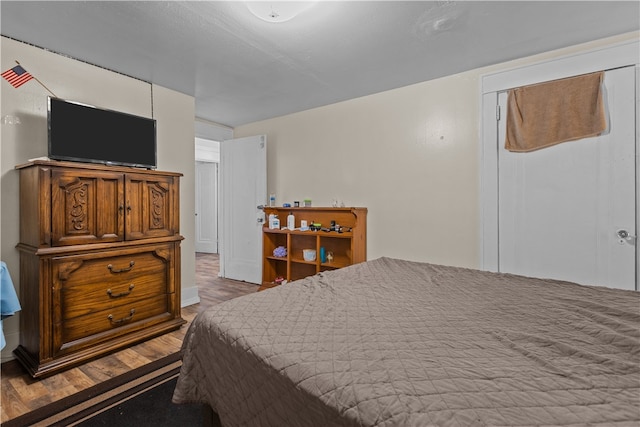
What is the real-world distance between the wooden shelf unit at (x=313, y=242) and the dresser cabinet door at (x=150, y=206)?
1447 mm

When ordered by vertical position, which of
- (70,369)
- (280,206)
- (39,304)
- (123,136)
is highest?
(123,136)

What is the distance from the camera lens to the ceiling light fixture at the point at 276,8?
1.72 meters

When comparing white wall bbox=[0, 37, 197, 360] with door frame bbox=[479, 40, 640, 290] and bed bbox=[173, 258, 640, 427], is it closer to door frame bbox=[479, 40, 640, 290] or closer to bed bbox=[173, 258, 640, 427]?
bed bbox=[173, 258, 640, 427]

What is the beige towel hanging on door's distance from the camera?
2371mm

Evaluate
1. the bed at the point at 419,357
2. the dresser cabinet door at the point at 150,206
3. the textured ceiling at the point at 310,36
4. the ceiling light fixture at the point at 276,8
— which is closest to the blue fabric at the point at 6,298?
the dresser cabinet door at the point at 150,206

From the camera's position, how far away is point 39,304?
6.71 ft

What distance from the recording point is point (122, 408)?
1.75 m

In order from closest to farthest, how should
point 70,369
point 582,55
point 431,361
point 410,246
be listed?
point 431,361 → point 70,369 → point 582,55 → point 410,246

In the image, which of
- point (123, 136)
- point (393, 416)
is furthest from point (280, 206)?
point (393, 416)

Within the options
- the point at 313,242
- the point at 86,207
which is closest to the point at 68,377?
the point at 86,207

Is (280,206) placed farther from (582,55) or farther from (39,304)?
(582,55)

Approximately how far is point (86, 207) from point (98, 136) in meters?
0.62

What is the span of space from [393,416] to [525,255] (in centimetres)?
256

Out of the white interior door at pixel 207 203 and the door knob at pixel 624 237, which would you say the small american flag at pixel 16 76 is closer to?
the door knob at pixel 624 237
